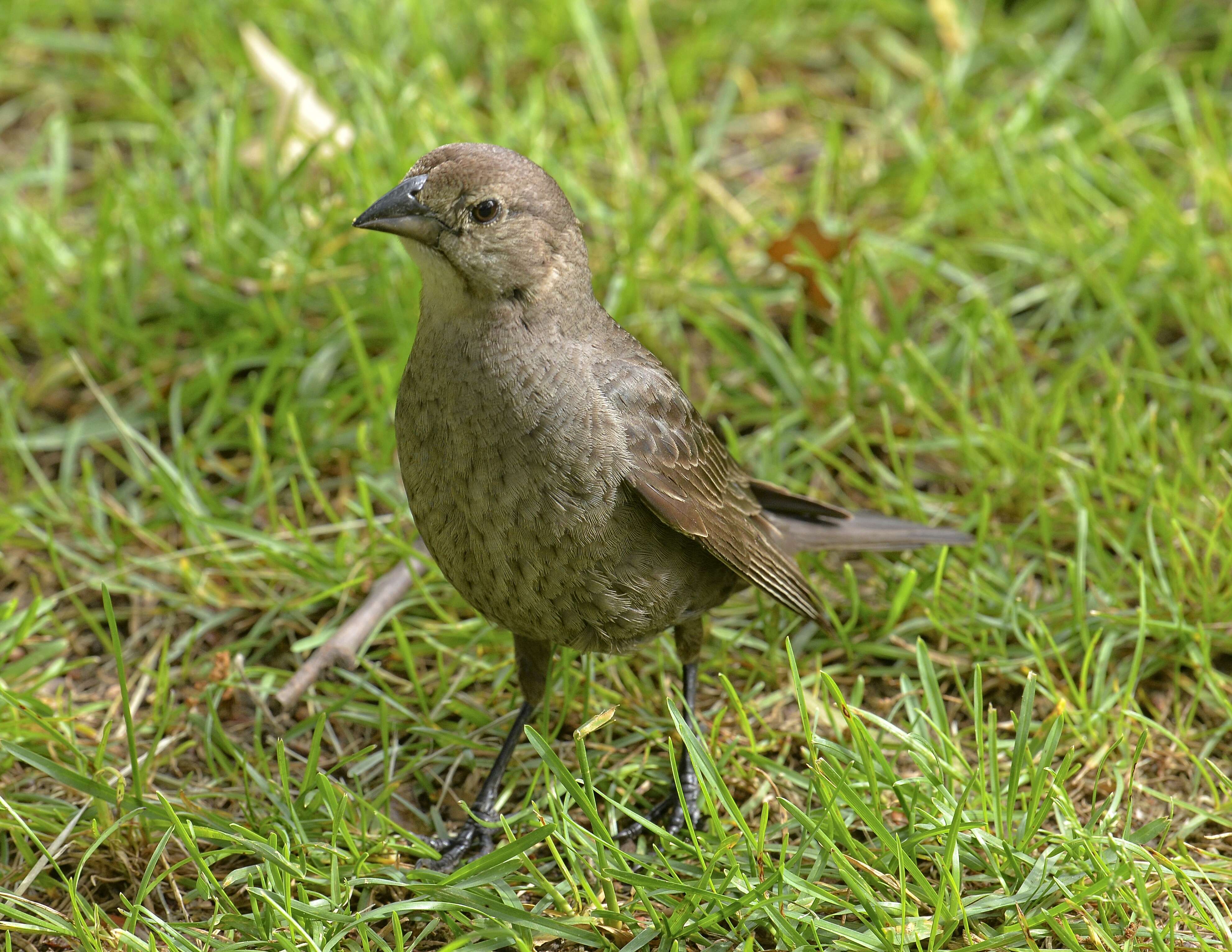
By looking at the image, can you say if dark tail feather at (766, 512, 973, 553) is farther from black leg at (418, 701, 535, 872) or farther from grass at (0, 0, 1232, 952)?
black leg at (418, 701, 535, 872)

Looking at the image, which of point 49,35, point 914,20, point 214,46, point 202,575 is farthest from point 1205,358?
point 49,35

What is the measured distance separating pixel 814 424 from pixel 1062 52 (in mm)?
2490

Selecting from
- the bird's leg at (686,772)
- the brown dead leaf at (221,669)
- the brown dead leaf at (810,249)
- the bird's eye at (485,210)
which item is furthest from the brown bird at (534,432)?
the brown dead leaf at (810,249)

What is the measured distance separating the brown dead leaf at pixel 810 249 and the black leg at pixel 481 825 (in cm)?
202

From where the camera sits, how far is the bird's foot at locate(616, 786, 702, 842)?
3439mm

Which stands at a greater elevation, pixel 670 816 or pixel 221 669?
pixel 221 669

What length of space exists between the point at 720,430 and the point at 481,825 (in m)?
1.82

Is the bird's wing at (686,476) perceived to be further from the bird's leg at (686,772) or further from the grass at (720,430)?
the grass at (720,430)

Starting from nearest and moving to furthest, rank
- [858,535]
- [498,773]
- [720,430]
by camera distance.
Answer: [498,773]
[858,535]
[720,430]

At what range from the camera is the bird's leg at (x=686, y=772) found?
140 inches

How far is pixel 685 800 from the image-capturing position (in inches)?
136

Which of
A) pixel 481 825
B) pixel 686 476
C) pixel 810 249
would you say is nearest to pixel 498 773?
pixel 481 825

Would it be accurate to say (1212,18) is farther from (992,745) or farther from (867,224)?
(992,745)

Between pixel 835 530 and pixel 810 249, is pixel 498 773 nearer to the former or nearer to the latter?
pixel 835 530
